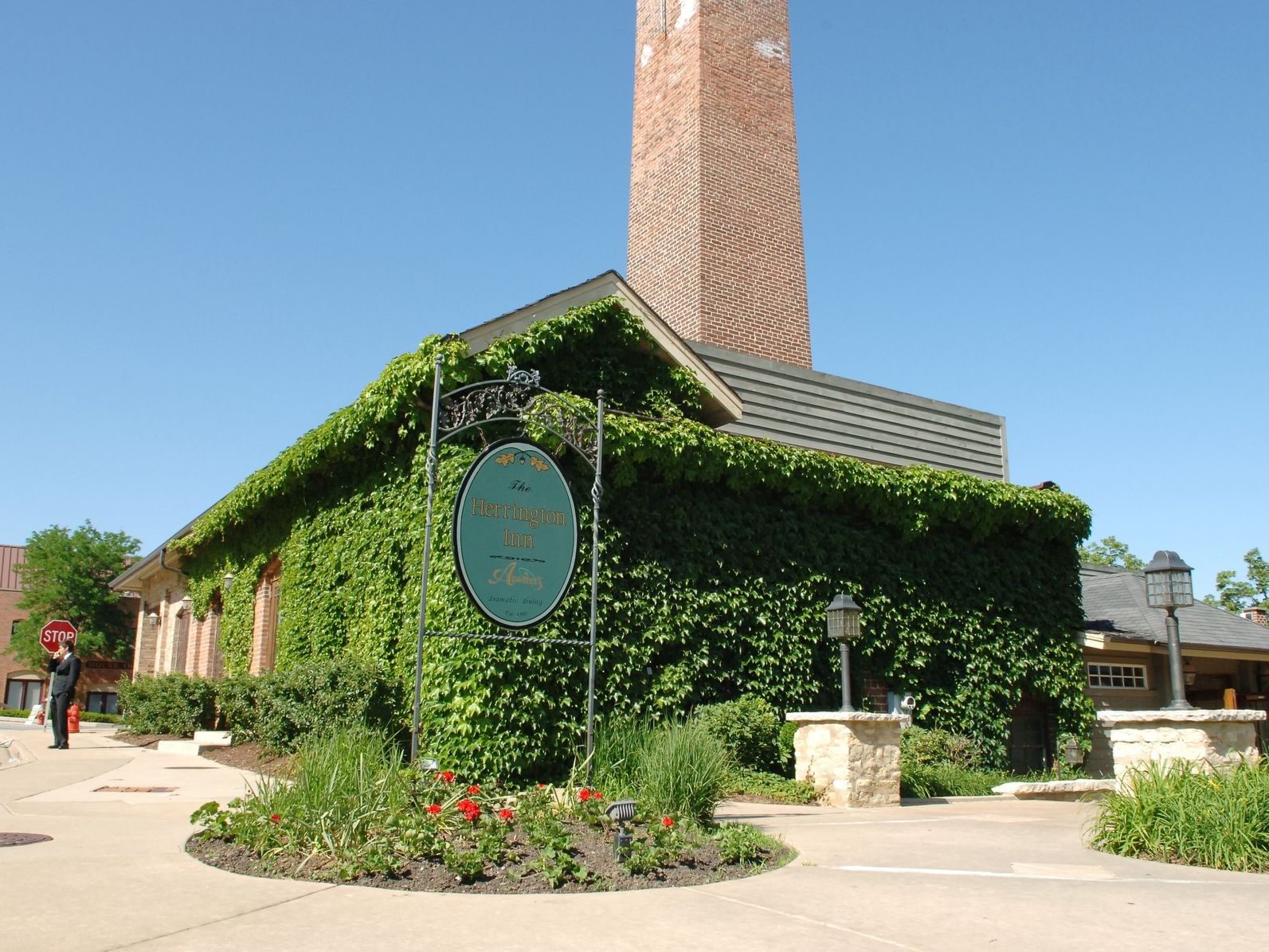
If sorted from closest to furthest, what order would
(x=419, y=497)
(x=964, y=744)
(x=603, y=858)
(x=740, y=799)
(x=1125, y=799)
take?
(x=603, y=858) → (x=1125, y=799) → (x=740, y=799) → (x=419, y=497) → (x=964, y=744)

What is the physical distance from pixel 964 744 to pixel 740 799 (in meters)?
4.88

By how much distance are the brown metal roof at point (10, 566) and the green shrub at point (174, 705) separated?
42.4 m

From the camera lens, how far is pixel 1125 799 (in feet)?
23.2

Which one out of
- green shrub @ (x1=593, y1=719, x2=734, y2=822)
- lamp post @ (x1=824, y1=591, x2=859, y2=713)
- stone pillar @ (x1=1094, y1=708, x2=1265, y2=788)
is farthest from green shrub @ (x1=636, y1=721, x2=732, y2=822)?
lamp post @ (x1=824, y1=591, x2=859, y2=713)

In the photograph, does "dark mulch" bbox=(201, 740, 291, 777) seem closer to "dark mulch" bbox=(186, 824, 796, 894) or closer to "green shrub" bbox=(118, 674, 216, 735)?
"green shrub" bbox=(118, 674, 216, 735)

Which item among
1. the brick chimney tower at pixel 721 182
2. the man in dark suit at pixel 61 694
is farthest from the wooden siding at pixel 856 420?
the man in dark suit at pixel 61 694

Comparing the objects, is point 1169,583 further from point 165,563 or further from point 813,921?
point 165,563

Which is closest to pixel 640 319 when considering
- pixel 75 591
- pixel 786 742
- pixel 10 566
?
pixel 786 742

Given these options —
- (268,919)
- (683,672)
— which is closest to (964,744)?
(683,672)

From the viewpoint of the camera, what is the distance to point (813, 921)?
4625 millimetres

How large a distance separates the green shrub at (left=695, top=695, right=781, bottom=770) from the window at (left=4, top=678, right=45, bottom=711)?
47971 millimetres

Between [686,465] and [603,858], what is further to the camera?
[686,465]

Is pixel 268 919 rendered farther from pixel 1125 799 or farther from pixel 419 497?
pixel 419 497

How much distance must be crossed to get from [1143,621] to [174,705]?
16.3 meters
